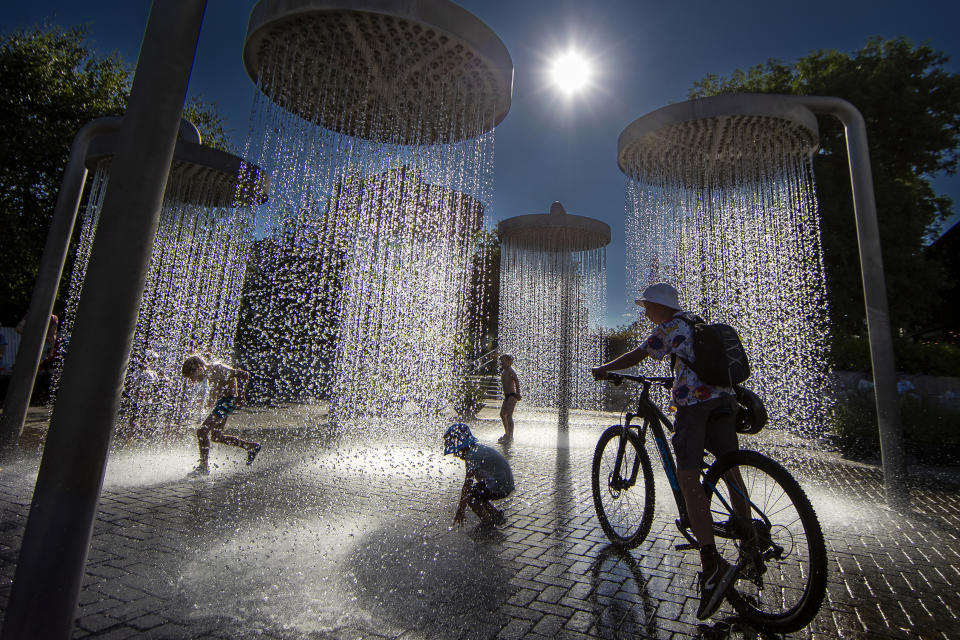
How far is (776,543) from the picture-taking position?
309cm

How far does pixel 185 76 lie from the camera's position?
7.88ft

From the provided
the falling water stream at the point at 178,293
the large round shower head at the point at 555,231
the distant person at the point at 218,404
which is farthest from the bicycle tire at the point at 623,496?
the large round shower head at the point at 555,231

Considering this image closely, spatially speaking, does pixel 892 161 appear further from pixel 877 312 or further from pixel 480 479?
pixel 480 479

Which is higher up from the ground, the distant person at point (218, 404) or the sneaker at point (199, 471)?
the distant person at point (218, 404)

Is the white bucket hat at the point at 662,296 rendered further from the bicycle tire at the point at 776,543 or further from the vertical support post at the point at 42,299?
the vertical support post at the point at 42,299

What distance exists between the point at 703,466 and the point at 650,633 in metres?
1.08

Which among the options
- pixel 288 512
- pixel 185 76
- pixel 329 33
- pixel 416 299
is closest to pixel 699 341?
pixel 185 76

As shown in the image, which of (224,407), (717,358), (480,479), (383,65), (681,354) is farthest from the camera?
(224,407)

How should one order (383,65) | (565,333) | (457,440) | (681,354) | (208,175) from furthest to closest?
(565,333) → (208,175) → (383,65) → (457,440) → (681,354)

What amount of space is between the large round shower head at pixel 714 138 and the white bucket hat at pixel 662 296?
14.3 ft

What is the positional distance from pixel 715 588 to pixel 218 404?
20.3 feet

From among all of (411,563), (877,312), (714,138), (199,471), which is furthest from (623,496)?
(714,138)

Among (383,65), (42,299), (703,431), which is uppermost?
(383,65)

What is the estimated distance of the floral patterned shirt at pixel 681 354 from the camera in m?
3.33
